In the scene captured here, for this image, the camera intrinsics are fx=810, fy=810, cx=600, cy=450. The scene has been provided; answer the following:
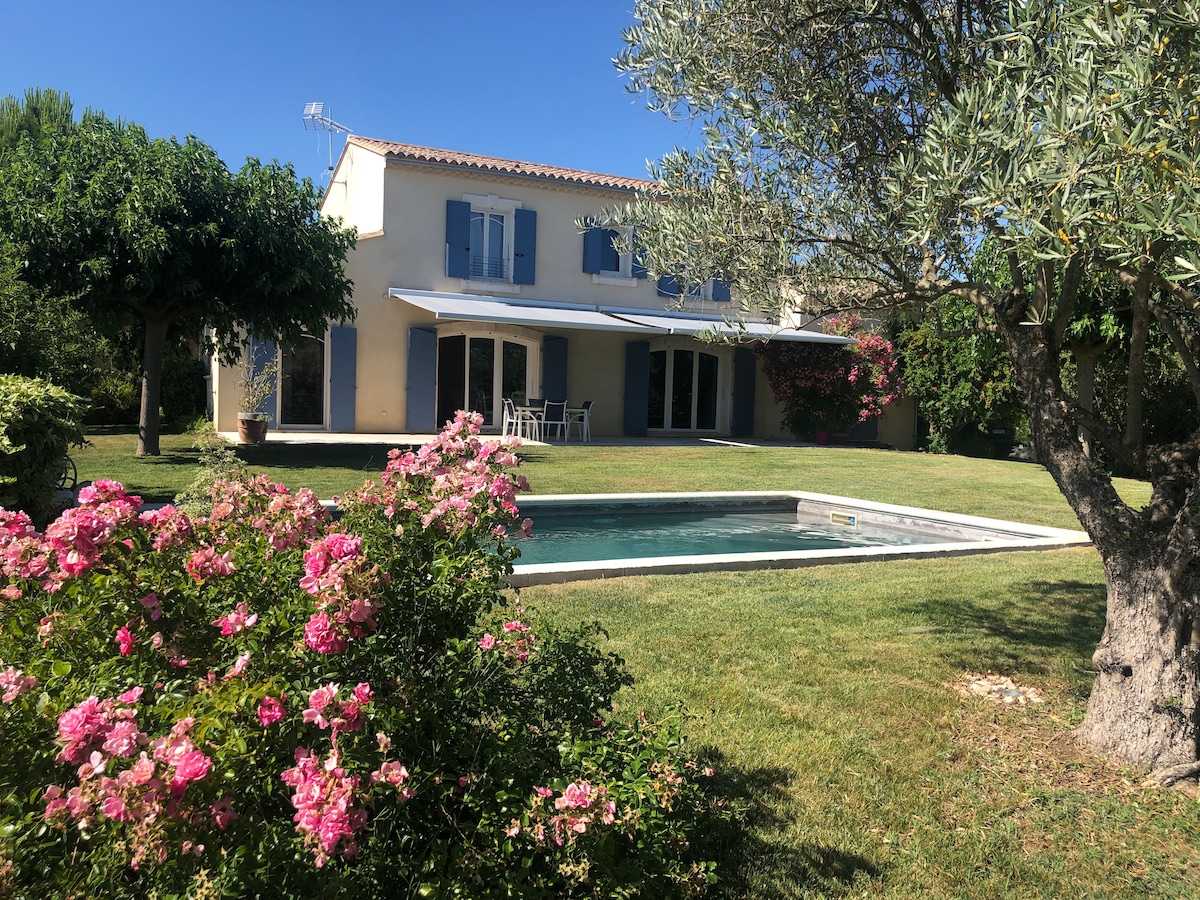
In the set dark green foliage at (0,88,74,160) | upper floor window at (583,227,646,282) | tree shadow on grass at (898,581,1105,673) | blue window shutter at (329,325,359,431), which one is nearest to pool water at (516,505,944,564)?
tree shadow on grass at (898,581,1105,673)

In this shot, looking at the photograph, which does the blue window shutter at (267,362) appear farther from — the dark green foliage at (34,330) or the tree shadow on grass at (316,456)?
the dark green foliage at (34,330)

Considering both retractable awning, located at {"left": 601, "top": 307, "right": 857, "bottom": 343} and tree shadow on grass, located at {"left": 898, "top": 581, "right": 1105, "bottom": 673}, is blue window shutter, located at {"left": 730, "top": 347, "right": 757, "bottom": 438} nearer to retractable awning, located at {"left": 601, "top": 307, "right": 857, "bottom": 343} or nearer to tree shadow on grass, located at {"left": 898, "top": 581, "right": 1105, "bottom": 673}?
retractable awning, located at {"left": 601, "top": 307, "right": 857, "bottom": 343}

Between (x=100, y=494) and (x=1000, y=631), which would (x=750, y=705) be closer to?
(x=1000, y=631)

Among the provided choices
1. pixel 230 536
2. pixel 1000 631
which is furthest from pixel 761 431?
pixel 230 536

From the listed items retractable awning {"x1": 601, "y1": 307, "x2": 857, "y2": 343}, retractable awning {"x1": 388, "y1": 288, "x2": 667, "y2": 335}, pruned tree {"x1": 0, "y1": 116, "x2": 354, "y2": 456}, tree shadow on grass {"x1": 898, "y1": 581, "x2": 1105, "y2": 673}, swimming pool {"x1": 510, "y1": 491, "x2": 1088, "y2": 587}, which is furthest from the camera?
retractable awning {"x1": 601, "y1": 307, "x2": 857, "y2": 343}

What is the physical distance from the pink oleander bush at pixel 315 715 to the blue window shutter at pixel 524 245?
20.1 meters

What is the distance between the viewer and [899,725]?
430cm

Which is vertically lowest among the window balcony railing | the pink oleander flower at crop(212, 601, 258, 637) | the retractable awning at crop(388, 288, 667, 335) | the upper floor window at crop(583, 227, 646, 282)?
the pink oleander flower at crop(212, 601, 258, 637)

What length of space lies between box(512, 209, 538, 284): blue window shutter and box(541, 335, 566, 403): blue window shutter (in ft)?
6.43

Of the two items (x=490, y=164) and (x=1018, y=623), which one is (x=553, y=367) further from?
(x=1018, y=623)

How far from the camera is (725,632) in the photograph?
18.8 feet

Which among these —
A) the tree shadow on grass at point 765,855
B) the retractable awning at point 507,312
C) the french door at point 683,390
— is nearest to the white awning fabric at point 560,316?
the retractable awning at point 507,312

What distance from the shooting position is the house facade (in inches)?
815

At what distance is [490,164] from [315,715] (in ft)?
71.5
